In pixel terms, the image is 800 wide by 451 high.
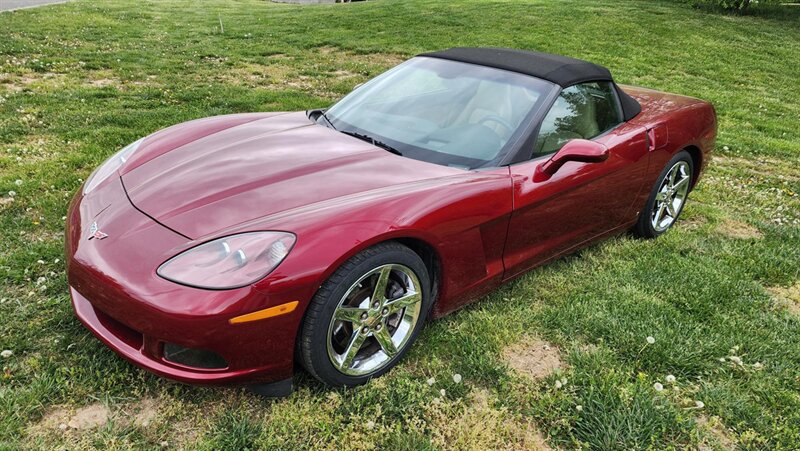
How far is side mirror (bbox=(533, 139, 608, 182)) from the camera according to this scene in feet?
8.52

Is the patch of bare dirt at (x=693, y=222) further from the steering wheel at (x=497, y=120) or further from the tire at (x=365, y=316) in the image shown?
the tire at (x=365, y=316)

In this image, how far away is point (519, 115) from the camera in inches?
113

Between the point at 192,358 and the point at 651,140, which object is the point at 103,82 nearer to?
the point at 192,358

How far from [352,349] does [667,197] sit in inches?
107

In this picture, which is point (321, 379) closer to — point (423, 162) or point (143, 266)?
point (143, 266)

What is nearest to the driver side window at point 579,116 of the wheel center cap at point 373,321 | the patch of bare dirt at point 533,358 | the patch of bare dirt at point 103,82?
Answer: the patch of bare dirt at point 533,358

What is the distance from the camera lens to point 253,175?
7.98 ft

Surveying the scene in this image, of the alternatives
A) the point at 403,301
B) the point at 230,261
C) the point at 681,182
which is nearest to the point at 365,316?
the point at 403,301

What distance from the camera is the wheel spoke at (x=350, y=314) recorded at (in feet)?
6.93

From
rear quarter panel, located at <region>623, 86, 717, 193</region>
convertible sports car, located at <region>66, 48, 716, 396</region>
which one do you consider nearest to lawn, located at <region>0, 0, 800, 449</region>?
convertible sports car, located at <region>66, 48, 716, 396</region>

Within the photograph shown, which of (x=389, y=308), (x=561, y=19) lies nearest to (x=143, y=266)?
(x=389, y=308)

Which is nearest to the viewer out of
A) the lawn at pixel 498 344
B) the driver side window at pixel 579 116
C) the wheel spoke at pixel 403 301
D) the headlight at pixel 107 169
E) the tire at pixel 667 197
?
the lawn at pixel 498 344

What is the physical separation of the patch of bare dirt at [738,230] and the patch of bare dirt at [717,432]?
2195mm

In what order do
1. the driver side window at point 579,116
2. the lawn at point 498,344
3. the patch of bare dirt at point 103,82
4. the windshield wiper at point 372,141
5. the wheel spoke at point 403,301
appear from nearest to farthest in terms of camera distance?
the lawn at point 498,344 → the wheel spoke at point 403,301 → the windshield wiper at point 372,141 → the driver side window at point 579,116 → the patch of bare dirt at point 103,82
